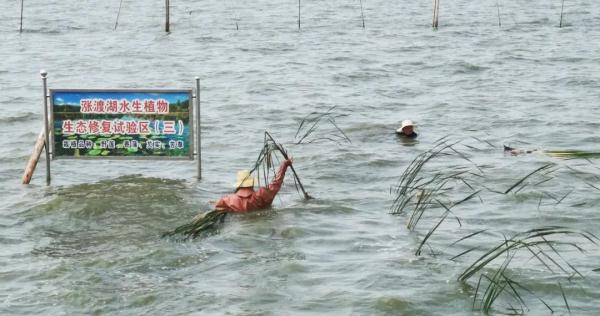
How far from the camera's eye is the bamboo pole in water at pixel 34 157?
12.2 m

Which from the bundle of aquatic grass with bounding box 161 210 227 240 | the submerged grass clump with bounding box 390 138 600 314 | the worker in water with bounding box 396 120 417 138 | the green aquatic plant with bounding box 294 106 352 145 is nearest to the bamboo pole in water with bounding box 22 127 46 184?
the bundle of aquatic grass with bounding box 161 210 227 240

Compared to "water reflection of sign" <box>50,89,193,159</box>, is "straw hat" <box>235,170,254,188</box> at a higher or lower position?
lower

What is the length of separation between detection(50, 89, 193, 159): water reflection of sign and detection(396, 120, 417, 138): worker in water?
4.49m

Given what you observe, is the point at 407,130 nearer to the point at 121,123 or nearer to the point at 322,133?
the point at 322,133

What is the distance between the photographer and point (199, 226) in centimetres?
1030

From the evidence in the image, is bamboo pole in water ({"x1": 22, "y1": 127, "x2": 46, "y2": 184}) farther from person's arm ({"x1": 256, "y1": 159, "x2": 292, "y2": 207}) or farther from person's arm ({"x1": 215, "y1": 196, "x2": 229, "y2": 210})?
person's arm ({"x1": 256, "y1": 159, "x2": 292, "y2": 207})

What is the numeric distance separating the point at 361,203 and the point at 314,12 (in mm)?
21947

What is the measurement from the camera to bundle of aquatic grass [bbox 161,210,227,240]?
1021 cm

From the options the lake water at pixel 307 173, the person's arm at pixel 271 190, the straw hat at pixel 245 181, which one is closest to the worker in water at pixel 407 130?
the lake water at pixel 307 173

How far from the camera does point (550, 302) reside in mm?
8531

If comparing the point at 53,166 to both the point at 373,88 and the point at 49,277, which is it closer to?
the point at 49,277

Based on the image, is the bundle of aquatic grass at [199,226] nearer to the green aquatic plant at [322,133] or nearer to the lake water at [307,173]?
the lake water at [307,173]

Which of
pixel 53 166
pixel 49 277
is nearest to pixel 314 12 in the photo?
pixel 53 166

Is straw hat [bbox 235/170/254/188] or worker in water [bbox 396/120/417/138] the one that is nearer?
straw hat [bbox 235/170/254/188]
